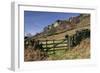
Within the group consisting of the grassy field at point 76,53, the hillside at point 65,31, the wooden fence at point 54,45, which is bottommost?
the grassy field at point 76,53

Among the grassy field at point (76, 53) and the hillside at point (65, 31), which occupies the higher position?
the hillside at point (65, 31)

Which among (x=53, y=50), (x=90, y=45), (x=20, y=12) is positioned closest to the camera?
(x=20, y=12)

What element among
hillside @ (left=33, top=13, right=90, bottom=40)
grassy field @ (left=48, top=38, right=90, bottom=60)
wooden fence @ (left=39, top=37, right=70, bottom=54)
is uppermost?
hillside @ (left=33, top=13, right=90, bottom=40)

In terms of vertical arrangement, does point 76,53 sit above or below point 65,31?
below

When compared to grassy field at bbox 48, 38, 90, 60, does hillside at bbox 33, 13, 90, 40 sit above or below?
above

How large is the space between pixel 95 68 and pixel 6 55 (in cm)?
65

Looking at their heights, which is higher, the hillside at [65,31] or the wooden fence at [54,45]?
the hillside at [65,31]

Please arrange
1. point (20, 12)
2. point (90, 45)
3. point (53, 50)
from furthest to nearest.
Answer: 1. point (90, 45)
2. point (53, 50)
3. point (20, 12)

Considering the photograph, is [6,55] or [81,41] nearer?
[6,55]

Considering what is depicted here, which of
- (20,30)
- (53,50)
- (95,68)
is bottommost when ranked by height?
(95,68)

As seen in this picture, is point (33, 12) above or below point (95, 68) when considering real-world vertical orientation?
above

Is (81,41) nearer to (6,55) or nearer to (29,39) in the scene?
(29,39)

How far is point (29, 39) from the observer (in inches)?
65.3

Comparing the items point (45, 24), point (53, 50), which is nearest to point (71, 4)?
point (45, 24)
